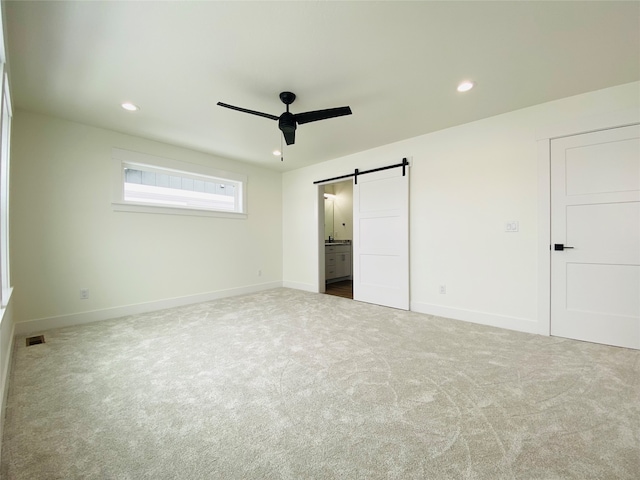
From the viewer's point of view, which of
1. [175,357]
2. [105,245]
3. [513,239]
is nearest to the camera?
[175,357]

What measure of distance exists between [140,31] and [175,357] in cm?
252

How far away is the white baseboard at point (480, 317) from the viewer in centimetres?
286

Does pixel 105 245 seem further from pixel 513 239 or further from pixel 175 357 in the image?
pixel 513 239

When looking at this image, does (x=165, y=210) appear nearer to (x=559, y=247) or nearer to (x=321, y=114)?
(x=321, y=114)

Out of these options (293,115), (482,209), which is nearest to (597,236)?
(482,209)

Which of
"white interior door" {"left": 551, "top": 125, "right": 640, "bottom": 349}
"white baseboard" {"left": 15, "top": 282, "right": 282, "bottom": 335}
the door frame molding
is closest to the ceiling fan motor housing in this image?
the door frame molding

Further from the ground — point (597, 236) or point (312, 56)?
point (312, 56)

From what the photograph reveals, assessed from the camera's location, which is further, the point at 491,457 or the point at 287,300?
the point at 287,300

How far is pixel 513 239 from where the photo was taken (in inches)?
116

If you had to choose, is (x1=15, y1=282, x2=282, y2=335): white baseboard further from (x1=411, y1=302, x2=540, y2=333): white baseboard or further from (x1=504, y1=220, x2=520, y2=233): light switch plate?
(x1=504, y1=220, x2=520, y2=233): light switch plate

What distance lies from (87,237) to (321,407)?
3535 millimetres

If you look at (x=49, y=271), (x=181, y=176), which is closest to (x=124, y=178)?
(x=181, y=176)

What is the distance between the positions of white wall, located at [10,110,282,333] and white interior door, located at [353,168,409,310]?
96.7 inches

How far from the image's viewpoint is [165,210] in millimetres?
3904
